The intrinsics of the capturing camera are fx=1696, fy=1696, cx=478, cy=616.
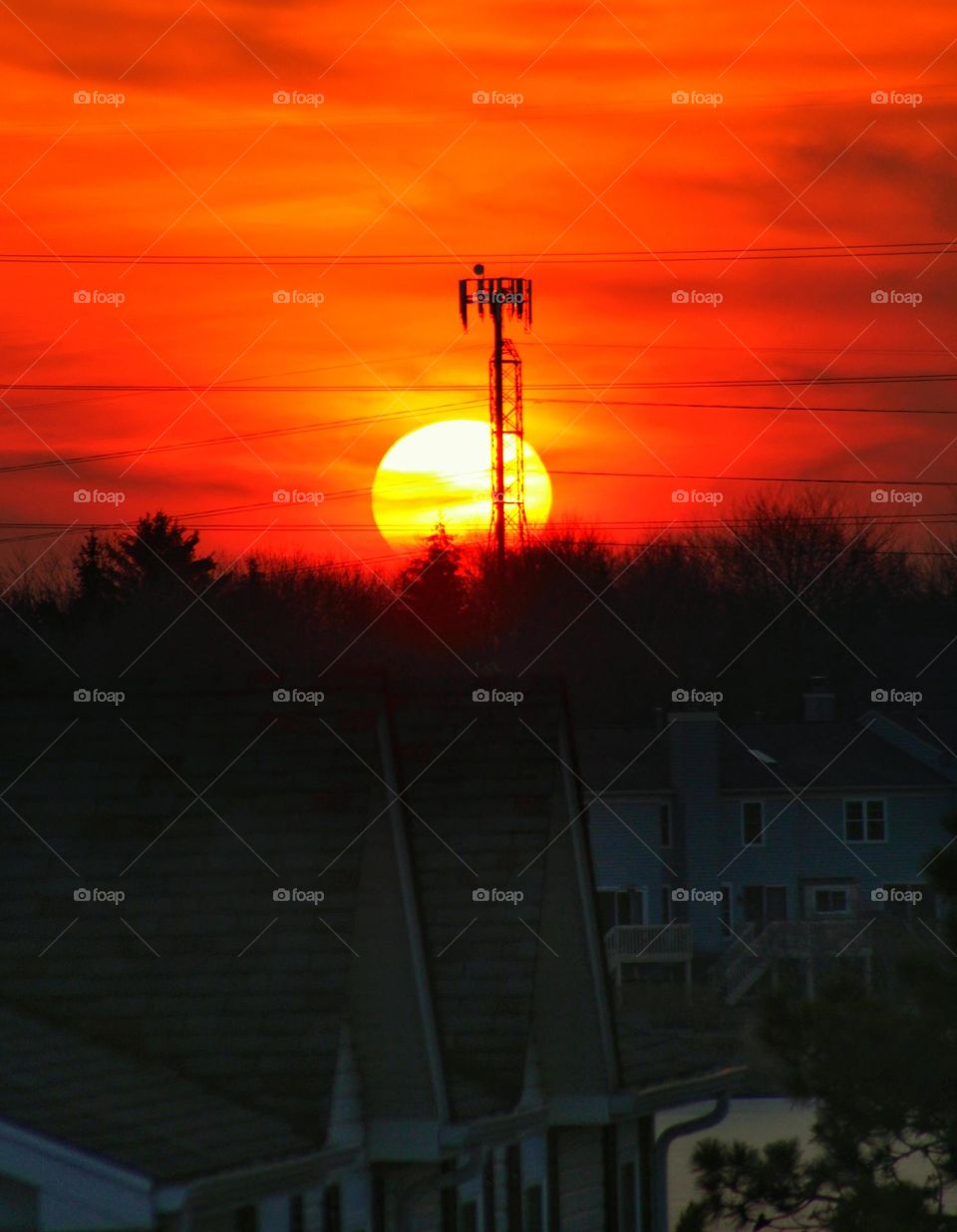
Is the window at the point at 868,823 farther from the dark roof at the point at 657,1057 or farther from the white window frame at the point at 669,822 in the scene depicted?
the dark roof at the point at 657,1057

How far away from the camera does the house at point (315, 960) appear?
816 centimetres

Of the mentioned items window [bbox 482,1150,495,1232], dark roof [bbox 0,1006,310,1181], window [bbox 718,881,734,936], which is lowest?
window [bbox 482,1150,495,1232]

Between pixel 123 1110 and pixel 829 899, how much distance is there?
48833 millimetres

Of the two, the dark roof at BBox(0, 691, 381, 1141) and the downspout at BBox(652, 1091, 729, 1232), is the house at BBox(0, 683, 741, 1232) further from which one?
the downspout at BBox(652, 1091, 729, 1232)

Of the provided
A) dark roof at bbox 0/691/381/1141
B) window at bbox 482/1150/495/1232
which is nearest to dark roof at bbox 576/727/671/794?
window at bbox 482/1150/495/1232

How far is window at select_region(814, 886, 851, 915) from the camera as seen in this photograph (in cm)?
5372

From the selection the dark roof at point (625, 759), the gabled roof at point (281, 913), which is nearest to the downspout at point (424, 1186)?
the gabled roof at point (281, 913)

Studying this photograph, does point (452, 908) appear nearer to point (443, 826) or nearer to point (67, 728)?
point (443, 826)

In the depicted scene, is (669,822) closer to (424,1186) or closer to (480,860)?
(480,860)

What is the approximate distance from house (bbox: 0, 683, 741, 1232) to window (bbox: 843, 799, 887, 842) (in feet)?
145

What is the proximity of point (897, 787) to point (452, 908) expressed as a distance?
151ft

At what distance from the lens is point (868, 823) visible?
5475cm

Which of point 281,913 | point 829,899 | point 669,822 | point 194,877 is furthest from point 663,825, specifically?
point 281,913

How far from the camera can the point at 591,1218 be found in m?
11.5
